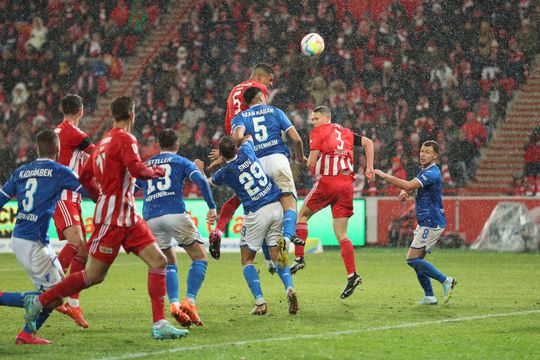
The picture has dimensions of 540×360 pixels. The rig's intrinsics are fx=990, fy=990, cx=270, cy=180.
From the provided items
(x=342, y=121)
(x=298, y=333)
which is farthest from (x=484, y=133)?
(x=298, y=333)

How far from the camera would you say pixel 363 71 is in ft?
82.2

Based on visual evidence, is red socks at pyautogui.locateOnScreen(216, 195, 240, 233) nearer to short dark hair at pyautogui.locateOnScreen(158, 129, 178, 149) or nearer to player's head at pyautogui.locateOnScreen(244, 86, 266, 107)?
player's head at pyautogui.locateOnScreen(244, 86, 266, 107)

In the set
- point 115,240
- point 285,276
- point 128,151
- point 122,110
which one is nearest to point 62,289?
point 115,240

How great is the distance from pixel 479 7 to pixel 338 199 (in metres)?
15.3

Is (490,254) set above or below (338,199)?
below

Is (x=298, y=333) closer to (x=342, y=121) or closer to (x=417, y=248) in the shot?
(x=417, y=248)

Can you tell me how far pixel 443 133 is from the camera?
23.2 metres

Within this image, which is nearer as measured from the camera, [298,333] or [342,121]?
[298,333]

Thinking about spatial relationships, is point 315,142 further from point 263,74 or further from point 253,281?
point 253,281

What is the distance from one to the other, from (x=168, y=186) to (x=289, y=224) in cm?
192

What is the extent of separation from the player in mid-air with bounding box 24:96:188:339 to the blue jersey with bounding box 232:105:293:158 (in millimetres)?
3014

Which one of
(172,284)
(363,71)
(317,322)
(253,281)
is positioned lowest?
(317,322)

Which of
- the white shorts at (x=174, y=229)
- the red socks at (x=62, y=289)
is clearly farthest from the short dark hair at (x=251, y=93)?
the red socks at (x=62, y=289)

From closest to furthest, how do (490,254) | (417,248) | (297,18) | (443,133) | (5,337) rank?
(5,337)
(417,248)
(490,254)
(443,133)
(297,18)
